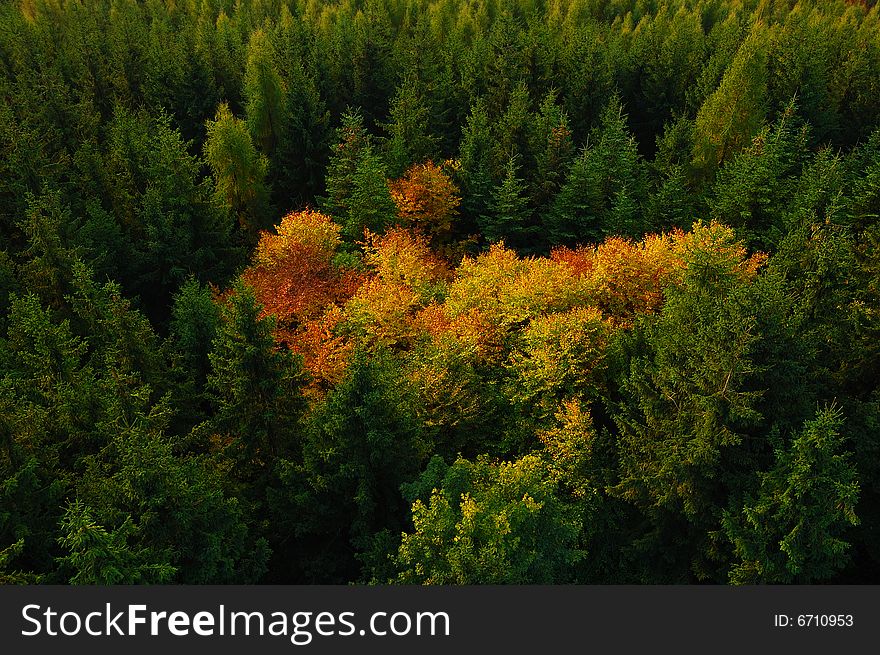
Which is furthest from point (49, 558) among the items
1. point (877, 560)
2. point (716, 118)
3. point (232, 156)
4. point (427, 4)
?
point (427, 4)

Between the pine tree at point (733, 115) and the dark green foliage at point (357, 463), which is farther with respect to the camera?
the pine tree at point (733, 115)

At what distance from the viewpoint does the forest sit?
21.5 m

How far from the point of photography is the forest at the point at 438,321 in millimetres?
21484

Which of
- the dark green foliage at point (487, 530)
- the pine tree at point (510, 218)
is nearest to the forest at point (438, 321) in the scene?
the dark green foliage at point (487, 530)

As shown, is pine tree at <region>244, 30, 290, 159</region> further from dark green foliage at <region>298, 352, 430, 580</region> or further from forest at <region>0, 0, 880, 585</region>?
dark green foliage at <region>298, 352, 430, 580</region>

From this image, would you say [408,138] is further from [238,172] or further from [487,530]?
[487,530]

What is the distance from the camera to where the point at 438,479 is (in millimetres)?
23266

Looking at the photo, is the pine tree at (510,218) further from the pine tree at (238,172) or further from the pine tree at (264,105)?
the pine tree at (264,105)

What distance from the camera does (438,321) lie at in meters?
35.8

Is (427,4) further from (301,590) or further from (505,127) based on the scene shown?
(301,590)

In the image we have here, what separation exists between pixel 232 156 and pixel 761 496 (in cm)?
4248

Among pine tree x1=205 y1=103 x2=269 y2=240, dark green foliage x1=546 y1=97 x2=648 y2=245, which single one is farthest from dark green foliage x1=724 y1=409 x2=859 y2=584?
pine tree x1=205 y1=103 x2=269 y2=240

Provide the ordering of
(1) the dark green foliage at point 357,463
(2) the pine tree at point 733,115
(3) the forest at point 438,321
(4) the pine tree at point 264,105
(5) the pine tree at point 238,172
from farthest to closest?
(4) the pine tree at point 264,105, (2) the pine tree at point 733,115, (5) the pine tree at point 238,172, (1) the dark green foliage at point 357,463, (3) the forest at point 438,321

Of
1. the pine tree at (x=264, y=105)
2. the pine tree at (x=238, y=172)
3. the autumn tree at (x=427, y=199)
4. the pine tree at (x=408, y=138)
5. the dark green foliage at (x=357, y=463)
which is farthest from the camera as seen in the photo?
the pine tree at (x=264, y=105)
